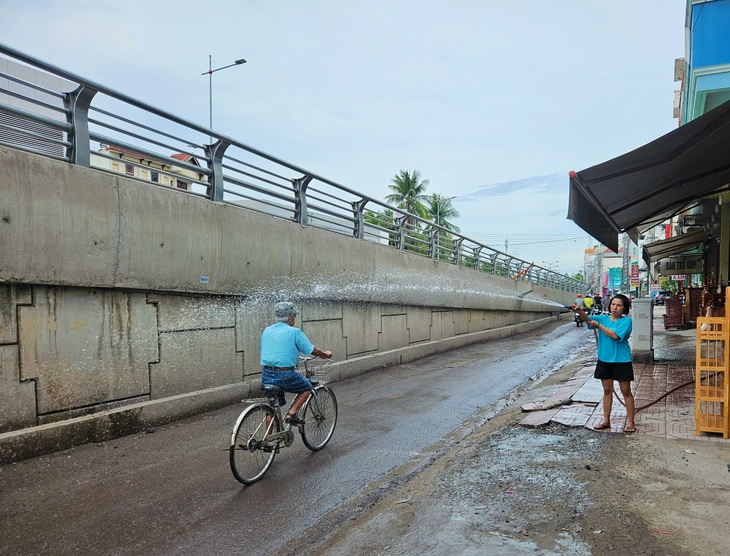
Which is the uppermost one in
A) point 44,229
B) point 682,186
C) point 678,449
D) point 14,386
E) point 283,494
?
point 682,186

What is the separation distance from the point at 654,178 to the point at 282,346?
6.22 metres

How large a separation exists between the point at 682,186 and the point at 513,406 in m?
4.74

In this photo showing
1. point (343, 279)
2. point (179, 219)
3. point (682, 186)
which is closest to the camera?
point (179, 219)

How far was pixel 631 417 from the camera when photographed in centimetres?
568

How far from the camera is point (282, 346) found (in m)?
5.34

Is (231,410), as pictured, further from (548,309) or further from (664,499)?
(548,309)

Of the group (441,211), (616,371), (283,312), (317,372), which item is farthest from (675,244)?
(441,211)

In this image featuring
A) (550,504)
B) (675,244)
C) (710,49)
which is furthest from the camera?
(675,244)

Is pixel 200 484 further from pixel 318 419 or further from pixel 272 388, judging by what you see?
pixel 318 419

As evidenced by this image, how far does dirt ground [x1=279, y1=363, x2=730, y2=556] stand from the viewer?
331 centimetres

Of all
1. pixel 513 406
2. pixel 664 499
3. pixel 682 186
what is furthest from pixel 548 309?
pixel 664 499

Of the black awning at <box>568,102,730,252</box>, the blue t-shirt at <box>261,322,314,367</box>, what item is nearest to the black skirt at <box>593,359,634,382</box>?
the black awning at <box>568,102,730,252</box>

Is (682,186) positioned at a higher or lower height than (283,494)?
higher

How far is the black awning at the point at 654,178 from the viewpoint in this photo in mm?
6512
